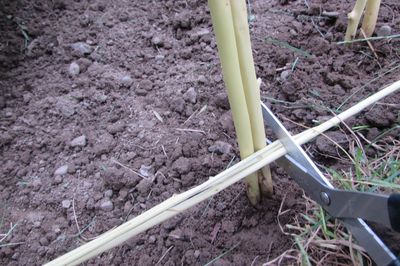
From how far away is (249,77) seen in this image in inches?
27.9

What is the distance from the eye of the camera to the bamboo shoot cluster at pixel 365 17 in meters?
1.04

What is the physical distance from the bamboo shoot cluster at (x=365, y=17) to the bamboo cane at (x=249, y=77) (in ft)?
1.47

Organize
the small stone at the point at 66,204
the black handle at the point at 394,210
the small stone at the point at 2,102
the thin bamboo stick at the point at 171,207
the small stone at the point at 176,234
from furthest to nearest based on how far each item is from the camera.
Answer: the small stone at the point at 2,102 < the small stone at the point at 66,204 < the small stone at the point at 176,234 < the thin bamboo stick at the point at 171,207 < the black handle at the point at 394,210

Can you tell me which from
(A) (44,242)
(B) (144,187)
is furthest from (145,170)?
(A) (44,242)

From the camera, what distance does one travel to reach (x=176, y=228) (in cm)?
87

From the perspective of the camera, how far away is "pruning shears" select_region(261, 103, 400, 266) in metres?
0.61

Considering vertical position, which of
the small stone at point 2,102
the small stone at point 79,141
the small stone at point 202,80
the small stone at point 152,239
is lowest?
the small stone at point 152,239

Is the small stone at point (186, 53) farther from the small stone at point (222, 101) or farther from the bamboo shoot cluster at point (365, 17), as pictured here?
the bamboo shoot cluster at point (365, 17)

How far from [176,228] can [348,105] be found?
46 centimetres

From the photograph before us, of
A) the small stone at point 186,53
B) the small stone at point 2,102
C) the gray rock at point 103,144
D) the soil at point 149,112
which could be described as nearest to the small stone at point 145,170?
the soil at point 149,112

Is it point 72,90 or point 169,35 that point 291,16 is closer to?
point 169,35

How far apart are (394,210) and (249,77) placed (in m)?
0.29

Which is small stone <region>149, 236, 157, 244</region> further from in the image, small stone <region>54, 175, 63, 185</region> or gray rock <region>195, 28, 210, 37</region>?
gray rock <region>195, 28, 210, 37</region>

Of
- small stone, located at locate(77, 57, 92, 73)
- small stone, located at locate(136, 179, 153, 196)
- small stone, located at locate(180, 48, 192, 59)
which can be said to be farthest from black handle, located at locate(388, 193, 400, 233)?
small stone, located at locate(77, 57, 92, 73)
